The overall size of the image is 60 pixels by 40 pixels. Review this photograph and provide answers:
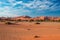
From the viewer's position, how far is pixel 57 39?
8750 millimetres

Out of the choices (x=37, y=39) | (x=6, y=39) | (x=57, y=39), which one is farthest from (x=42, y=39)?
(x=6, y=39)

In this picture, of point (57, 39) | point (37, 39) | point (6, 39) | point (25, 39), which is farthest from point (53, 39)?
point (6, 39)

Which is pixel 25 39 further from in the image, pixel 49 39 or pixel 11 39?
pixel 49 39

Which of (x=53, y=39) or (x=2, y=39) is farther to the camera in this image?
(x=53, y=39)

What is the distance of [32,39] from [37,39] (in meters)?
0.33

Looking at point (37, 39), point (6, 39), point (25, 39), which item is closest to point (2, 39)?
point (6, 39)

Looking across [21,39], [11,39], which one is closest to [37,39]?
[21,39]

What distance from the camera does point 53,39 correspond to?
28.6 ft

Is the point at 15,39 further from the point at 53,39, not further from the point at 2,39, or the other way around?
the point at 53,39

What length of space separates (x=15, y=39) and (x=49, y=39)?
2169 millimetres

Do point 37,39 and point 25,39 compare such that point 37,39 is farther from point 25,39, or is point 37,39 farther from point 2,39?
point 2,39

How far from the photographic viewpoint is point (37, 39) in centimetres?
864

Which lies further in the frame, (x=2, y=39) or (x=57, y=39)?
(x=57, y=39)

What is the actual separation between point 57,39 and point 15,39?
2706 mm
